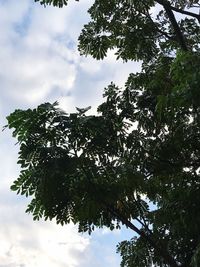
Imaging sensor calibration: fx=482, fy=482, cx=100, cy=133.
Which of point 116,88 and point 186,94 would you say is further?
point 116,88

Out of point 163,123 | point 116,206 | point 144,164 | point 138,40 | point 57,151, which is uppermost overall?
point 138,40

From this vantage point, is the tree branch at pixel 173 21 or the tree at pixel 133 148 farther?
the tree branch at pixel 173 21

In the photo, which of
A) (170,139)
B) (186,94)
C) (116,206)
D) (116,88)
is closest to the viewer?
(186,94)

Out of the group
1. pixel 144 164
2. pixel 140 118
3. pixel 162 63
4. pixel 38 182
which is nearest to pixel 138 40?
pixel 162 63

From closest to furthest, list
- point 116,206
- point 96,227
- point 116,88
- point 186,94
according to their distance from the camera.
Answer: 1. point 186,94
2. point 116,206
3. point 96,227
4. point 116,88

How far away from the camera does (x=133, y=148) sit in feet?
29.5

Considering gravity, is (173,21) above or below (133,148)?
above

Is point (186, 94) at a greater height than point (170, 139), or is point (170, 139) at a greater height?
point (170, 139)

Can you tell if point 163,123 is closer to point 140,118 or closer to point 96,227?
point 140,118

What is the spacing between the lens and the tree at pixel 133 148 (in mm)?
6148

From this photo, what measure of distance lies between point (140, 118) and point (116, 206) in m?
2.89

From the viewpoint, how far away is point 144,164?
8945mm

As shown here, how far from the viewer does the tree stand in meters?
6.15

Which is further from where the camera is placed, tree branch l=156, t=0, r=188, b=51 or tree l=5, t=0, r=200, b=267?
tree branch l=156, t=0, r=188, b=51
